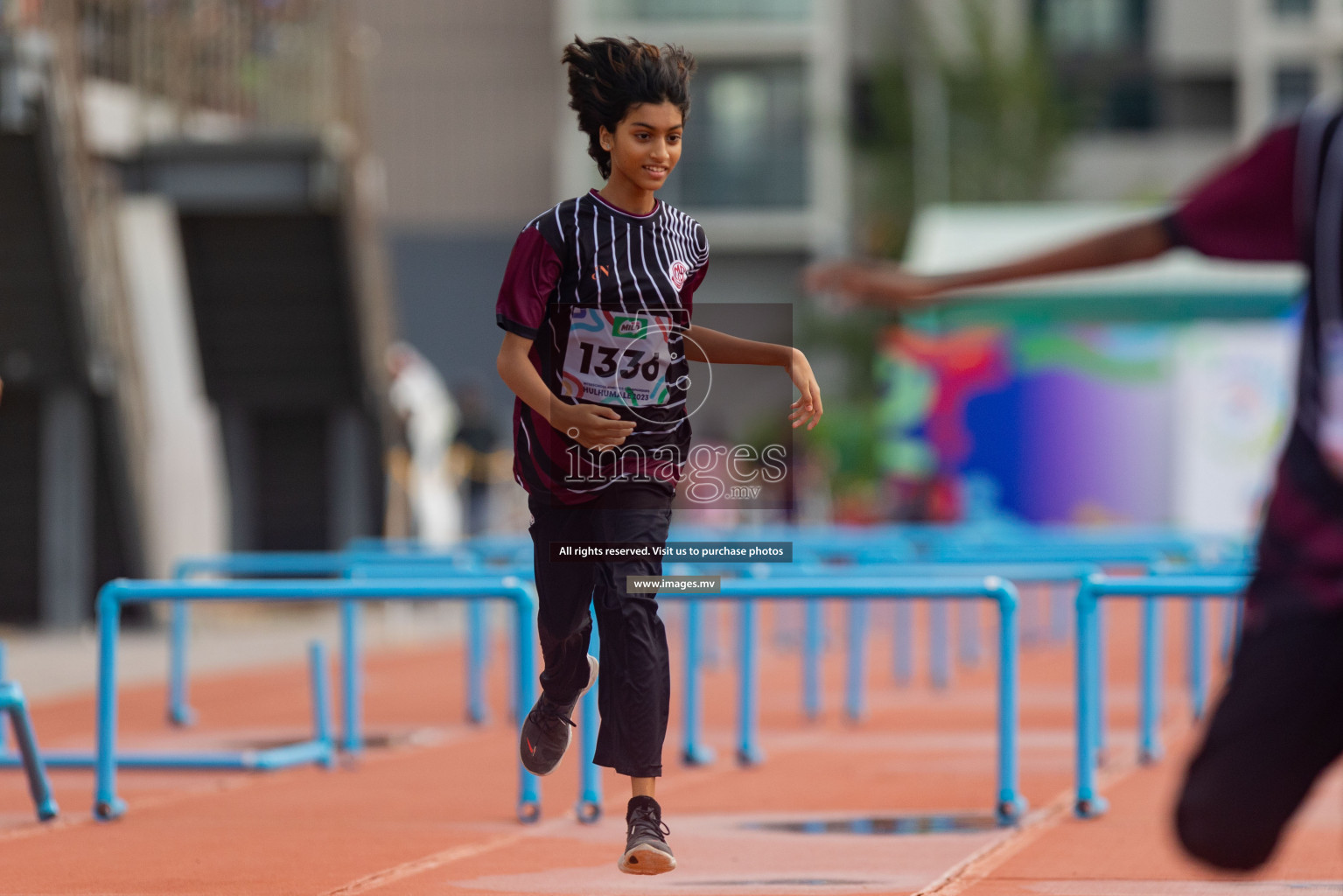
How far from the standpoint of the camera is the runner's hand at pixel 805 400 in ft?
16.6

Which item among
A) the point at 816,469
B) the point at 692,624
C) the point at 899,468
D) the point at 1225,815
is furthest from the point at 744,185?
the point at 1225,815

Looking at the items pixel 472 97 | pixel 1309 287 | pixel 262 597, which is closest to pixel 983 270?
pixel 1309 287

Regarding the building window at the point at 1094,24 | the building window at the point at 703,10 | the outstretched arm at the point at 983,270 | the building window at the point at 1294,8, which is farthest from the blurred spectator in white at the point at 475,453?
the building window at the point at 1294,8

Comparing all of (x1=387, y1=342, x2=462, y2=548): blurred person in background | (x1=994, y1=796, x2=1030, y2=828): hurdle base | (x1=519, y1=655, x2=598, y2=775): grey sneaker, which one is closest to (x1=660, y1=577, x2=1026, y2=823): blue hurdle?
(x1=994, y1=796, x2=1030, y2=828): hurdle base

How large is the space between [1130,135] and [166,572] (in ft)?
122

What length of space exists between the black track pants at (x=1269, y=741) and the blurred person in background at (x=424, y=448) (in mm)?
A: 15840

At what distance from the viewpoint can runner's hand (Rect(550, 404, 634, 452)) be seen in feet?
16.4

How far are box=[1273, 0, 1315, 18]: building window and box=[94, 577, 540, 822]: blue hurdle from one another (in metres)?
46.0

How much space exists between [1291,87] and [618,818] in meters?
46.3

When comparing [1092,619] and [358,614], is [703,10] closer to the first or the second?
[358,614]

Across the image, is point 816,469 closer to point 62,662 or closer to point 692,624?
point 62,662

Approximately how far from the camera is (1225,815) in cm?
357

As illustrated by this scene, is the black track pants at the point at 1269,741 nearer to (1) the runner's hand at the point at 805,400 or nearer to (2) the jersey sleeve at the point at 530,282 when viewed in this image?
(1) the runner's hand at the point at 805,400

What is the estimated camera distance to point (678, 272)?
511cm
